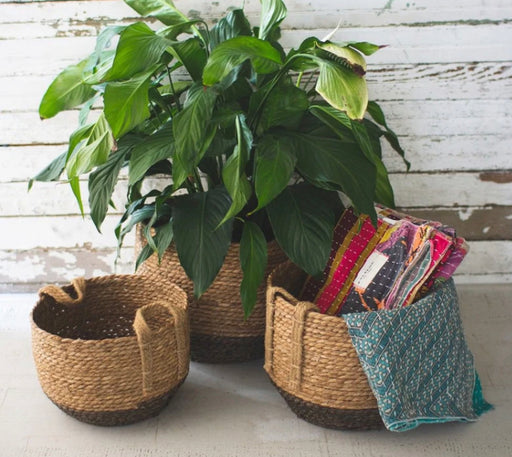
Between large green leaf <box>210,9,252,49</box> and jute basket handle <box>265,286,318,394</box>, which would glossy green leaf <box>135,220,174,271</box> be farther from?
large green leaf <box>210,9,252,49</box>

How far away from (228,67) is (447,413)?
3.03ft

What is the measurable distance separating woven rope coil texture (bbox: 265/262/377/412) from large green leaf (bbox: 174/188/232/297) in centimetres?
16

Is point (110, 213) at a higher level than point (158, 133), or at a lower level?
lower

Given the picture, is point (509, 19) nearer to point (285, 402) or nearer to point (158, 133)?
point (158, 133)

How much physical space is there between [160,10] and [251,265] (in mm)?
694

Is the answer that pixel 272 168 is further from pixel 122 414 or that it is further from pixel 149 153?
pixel 122 414

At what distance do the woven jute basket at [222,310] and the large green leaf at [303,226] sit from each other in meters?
0.19

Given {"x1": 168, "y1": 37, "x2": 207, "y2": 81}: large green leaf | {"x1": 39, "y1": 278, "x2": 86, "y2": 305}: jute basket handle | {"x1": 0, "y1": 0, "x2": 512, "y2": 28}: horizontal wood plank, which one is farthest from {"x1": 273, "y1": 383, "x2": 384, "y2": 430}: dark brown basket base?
{"x1": 0, "y1": 0, "x2": 512, "y2": 28}: horizontal wood plank

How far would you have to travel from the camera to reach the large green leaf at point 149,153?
5.17ft

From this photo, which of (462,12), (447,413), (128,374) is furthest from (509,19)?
(128,374)

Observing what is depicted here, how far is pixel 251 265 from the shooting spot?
1.64 metres

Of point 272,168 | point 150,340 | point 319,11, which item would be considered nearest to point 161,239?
point 150,340

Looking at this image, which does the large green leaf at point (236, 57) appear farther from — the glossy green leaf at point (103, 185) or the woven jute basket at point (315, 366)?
the woven jute basket at point (315, 366)

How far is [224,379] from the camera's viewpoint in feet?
6.14
